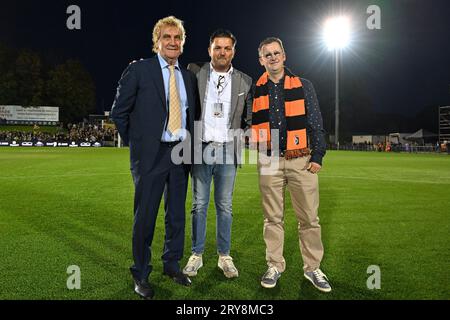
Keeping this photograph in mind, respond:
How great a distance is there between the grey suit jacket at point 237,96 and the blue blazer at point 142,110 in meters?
0.58

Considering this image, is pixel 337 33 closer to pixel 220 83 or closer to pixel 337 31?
pixel 337 31

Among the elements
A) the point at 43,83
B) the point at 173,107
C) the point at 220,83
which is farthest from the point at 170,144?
the point at 43,83

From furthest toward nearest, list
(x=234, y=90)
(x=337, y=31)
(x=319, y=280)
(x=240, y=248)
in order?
(x=337, y=31) → (x=240, y=248) → (x=234, y=90) → (x=319, y=280)

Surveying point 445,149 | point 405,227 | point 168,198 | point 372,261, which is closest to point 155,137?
point 168,198

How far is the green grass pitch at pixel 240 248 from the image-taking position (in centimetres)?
412

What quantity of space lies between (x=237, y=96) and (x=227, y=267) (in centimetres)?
176

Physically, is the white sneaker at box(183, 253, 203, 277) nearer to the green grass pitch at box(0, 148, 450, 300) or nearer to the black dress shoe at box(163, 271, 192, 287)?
the green grass pitch at box(0, 148, 450, 300)

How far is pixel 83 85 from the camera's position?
82875mm

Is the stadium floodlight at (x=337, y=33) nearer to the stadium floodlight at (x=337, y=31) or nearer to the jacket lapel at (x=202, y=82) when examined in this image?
the stadium floodlight at (x=337, y=31)

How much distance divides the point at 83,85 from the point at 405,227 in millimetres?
82636

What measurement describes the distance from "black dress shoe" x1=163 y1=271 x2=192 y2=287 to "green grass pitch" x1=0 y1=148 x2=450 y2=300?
0.07m

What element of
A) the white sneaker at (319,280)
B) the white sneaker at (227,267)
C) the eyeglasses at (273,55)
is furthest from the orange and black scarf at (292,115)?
the white sneaker at (227,267)

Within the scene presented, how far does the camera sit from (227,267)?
4.59 metres

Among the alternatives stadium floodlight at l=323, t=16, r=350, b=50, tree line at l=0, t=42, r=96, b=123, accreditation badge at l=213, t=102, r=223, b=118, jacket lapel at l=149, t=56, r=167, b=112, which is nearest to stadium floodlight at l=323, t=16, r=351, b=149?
stadium floodlight at l=323, t=16, r=350, b=50
